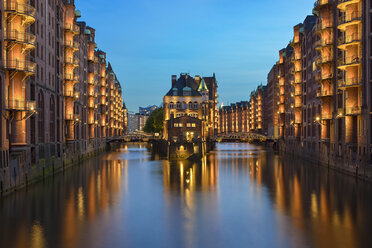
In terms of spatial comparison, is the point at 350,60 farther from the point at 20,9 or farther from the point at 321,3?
the point at 20,9

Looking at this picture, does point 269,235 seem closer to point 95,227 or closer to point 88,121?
point 95,227

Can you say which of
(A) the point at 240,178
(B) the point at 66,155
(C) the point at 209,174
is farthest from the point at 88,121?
(A) the point at 240,178

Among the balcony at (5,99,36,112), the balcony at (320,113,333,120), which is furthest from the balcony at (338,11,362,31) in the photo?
the balcony at (5,99,36,112)

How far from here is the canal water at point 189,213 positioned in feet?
89.4

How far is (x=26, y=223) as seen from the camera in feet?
103

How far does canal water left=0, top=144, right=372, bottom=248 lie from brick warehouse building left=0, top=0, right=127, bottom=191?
4.05 m

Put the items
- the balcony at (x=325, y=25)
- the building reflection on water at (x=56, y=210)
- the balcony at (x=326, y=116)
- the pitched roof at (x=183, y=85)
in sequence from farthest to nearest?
1. the pitched roof at (x=183, y=85)
2. the balcony at (x=326, y=116)
3. the balcony at (x=325, y=25)
4. the building reflection on water at (x=56, y=210)

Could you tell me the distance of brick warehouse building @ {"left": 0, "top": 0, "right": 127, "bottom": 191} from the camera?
4353cm

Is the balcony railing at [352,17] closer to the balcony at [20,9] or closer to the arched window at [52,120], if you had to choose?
the balcony at [20,9]

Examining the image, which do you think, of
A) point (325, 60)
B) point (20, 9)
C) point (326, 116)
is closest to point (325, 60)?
point (325, 60)

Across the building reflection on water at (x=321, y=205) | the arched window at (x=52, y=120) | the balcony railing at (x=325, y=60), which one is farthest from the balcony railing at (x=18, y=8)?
the balcony railing at (x=325, y=60)

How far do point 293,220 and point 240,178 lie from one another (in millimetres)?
29350

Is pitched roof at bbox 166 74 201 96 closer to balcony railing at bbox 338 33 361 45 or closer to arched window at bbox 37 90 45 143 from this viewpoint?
arched window at bbox 37 90 45 143

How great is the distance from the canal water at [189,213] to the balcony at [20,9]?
736 inches
